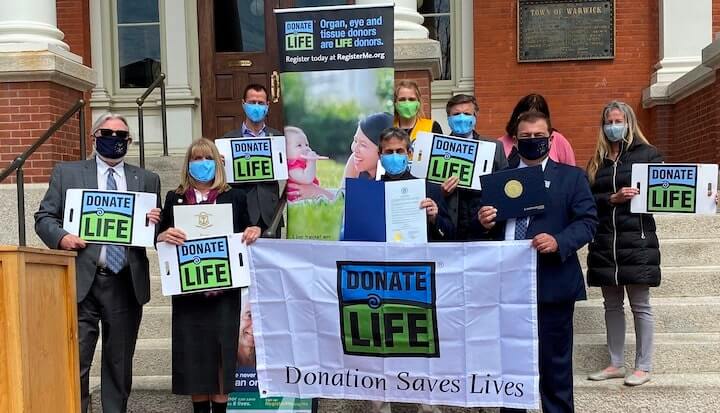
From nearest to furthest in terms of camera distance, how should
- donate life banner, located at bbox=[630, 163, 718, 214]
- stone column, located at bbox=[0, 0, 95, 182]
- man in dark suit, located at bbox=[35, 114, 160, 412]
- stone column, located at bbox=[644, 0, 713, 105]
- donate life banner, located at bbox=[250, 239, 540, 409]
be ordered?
donate life banner, located at bbox=[250, 239, 540, 409], man in dark suit, located at bbox=[35, 114, 160, 412], donate life banner, located at bbox=[630, 163, 718, 214], stone column, located at bbox=[0, 0, 95, 182], stone column, located at bbox=[644, 0, 713, 105]

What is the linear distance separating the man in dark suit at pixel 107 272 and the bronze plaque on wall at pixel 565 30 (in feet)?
22.5

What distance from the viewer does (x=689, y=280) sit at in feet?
22.6

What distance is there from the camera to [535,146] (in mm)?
4852

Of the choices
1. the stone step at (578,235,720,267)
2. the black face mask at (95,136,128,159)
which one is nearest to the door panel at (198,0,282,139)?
the stone step at (578,235,720,267)

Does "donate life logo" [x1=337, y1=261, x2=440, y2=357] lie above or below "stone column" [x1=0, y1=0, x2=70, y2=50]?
below

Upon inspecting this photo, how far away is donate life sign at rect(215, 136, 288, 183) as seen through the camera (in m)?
5.59

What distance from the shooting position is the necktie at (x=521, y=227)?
488 centimetres

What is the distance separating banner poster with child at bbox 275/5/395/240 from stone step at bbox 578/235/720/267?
2862mm

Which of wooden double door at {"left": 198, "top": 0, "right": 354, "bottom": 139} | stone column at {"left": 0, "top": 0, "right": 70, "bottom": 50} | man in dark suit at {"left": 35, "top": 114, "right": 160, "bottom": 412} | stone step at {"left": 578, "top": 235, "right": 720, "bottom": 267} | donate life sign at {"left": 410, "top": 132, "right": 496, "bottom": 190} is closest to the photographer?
man in dark suit at {"left": 35, "top": 114, "right": 160, "bottom": 412}

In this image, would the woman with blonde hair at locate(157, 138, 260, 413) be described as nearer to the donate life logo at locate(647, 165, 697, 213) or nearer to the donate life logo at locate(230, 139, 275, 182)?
the donate life logo at locate(230, 139, 275, 182)

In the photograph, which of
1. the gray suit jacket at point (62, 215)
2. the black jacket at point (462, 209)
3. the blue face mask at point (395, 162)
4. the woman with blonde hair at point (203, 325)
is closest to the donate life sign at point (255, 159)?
the woman with blonde hair at point (203, 325)

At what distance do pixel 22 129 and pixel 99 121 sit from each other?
366cm

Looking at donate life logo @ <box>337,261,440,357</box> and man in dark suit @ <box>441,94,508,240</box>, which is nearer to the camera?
donate life logo @ <box>337,261,440,357</box>

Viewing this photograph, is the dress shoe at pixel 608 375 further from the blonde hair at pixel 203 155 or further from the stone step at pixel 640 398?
the blonde hair at pixel 203 155
